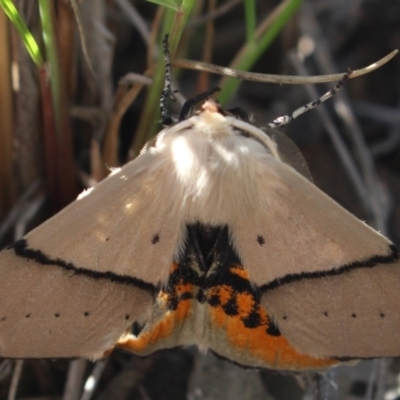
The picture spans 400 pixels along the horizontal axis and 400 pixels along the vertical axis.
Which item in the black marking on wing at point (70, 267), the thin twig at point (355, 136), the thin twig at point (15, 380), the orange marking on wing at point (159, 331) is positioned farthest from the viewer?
the thin twig at point (355, 136)

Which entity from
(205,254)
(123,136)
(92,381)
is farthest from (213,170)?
(123,136)

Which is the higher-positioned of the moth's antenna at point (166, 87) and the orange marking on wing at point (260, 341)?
the moth's antenna at point (166, 87)

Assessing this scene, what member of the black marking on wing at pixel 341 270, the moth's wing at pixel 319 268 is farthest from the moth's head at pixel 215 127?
the black marking on wing at pixel 341 270

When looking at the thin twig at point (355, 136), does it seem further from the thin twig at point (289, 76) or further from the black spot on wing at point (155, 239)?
the black spot on wing at point (155, 239)

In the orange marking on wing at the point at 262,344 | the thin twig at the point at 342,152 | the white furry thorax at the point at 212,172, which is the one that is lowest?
the orange marking on wing at the point at 262,344

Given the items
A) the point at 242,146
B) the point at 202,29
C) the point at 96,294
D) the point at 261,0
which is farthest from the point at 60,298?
the point at 261,0

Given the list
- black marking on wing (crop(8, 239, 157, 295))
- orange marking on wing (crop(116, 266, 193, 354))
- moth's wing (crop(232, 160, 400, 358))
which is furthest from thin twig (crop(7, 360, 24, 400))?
moth's wing (crop(232, 160, 400, 358))

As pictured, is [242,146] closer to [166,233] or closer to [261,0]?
[166,233]
